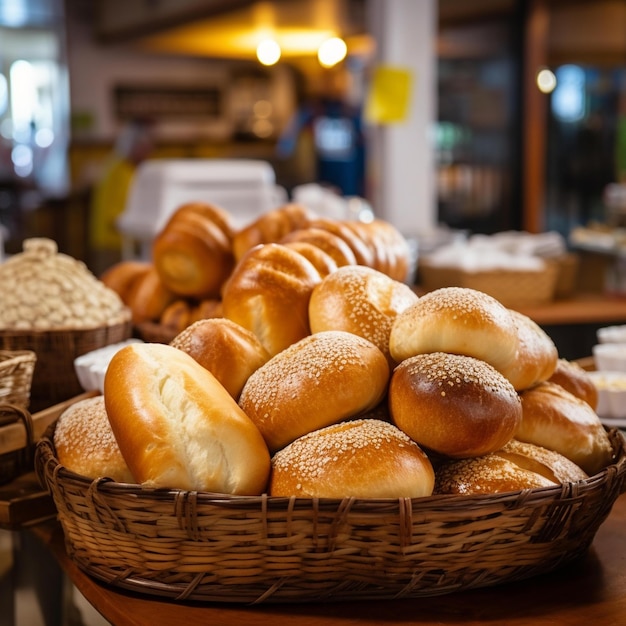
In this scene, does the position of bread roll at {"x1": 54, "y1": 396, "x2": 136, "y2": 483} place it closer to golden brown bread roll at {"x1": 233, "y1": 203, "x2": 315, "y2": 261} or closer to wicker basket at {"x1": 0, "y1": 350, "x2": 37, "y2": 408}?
wicker basket at {"x1": 0, "y1": 350, "x2": 37, "y2": 408}

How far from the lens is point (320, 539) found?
38.7 inches

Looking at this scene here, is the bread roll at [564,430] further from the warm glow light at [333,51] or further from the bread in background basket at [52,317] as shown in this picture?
the warm glow light at [333,51]

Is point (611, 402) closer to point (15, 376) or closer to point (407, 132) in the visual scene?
point (15, 376)

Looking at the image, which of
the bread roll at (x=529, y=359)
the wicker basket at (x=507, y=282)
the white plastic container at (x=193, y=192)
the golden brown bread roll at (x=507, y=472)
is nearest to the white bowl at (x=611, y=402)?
the bread roll at (x=529, y=359)

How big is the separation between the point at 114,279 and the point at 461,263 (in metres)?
1.45

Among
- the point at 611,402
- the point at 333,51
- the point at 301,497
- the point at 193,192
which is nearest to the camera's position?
the point at 301,497

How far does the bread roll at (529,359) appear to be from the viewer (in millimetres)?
1188

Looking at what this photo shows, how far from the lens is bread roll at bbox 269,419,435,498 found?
3.28 ft

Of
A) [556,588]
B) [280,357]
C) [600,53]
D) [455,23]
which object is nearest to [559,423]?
[556,588]

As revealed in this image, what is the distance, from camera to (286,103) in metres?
12.4

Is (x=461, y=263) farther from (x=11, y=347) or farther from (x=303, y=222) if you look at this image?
(x=11, y=347)

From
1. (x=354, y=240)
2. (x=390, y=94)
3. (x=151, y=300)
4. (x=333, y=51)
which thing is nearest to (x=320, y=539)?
(x=354, y=240)

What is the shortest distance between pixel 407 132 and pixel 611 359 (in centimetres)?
285

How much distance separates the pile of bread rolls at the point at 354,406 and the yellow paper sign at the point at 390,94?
303 centimetres
